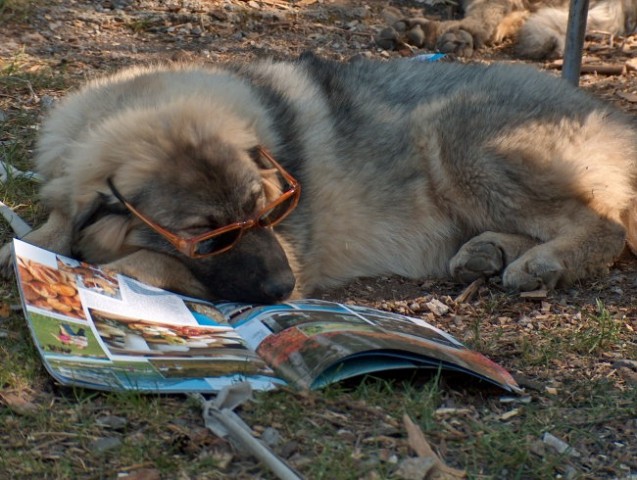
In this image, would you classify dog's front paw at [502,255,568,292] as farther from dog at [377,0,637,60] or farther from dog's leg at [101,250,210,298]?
dog at [377,0,637,60]

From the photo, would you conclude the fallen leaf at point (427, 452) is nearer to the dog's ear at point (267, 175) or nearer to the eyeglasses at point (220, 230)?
A: the eyeglasses at point (220, 230)

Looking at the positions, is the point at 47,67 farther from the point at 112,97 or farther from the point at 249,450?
the point at 249,450

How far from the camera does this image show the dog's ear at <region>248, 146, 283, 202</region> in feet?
11.6

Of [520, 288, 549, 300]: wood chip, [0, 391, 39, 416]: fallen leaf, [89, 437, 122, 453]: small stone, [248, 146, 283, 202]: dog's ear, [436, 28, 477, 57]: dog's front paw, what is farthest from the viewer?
[436, 28, 477, 57]: dog's front paw

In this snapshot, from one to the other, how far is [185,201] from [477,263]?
140 cm

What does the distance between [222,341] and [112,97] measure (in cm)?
125

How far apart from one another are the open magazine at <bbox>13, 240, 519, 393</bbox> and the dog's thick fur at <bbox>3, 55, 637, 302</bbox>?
0.15 metres

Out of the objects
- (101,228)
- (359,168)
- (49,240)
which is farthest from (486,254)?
(49,240)

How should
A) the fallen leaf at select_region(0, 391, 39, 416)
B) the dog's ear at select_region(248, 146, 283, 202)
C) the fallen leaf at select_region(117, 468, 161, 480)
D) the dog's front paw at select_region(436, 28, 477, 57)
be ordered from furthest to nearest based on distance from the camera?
the dog's front paw at select_region(436, 28, 477, 57) < the dog's ear at select_region(248, 146, 283, 202) < the fallen leaf at select_region(0, 391, 39, 416) < the fallen leaf at select_region(117, 468, 161, 480)

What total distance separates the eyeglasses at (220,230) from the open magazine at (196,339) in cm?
21

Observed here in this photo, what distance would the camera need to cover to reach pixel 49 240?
141 inches

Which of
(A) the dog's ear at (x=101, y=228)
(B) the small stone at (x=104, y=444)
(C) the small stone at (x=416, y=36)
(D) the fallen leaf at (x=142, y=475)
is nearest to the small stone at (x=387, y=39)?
(C) the small stone at (x=416, y=36)

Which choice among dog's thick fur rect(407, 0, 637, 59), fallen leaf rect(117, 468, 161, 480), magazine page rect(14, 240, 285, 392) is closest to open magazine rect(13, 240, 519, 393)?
magazine page rect(14, 240, 285, 392)

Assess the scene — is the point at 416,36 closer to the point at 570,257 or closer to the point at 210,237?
the point at 570,257
